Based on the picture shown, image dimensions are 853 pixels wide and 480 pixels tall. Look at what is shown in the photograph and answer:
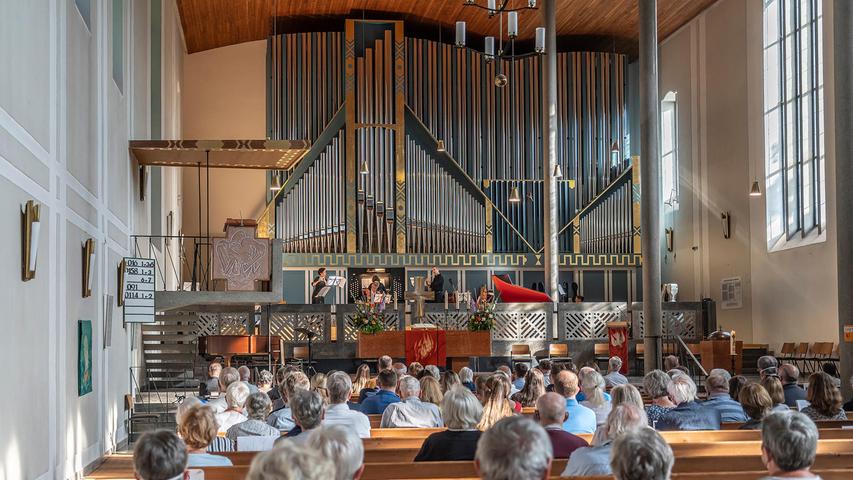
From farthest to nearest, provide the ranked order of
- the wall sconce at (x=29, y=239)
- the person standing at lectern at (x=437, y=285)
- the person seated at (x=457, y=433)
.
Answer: the person standing at lectern at (x=437, y=285) < the wall sconce at (x=29, y=239) < the person seated at (x=457, y=433)

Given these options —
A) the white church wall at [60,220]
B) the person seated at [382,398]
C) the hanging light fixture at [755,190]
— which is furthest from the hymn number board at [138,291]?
the hanging light fixture at [755,190]

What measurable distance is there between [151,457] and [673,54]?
23.7 m

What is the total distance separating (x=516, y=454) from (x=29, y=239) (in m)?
5.70

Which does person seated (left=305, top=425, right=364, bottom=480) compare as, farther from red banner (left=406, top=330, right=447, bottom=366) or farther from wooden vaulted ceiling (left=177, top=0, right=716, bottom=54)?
wooden vaulted ceiling (left=177, top=0, right=716, bottom=54)

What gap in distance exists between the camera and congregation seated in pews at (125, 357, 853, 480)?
3230mm

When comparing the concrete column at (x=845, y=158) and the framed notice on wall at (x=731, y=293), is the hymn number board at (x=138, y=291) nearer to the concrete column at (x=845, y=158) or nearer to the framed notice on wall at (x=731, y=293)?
the concrete column at (x=845, y=158)

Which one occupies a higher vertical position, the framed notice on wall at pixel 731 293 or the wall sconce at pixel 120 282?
the wall sconce at pixel 120 282

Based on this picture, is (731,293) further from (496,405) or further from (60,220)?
(496,405)

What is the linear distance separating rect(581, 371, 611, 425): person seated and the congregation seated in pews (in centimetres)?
1

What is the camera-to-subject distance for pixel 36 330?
8258 mm

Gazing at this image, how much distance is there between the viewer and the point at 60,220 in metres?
9.37

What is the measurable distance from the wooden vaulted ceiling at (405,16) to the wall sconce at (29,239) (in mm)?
15110

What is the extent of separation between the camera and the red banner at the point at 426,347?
17.4 m

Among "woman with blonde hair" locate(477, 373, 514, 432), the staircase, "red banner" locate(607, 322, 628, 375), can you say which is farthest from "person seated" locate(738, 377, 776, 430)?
"red banner" locate(607, 322, 628, 375)
